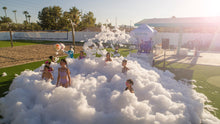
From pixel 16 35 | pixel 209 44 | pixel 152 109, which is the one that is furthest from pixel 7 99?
pixel 16 35

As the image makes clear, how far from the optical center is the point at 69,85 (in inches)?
219

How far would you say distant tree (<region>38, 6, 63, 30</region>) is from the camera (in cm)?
5269

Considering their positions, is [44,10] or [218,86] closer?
[218,86]

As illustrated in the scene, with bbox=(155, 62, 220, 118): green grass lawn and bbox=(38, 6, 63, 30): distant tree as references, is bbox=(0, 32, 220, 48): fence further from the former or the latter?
bbox=(38, 6, 63, 30): distant tree

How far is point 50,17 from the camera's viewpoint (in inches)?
2071

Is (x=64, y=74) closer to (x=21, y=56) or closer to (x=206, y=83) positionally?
(x=206, y=83)

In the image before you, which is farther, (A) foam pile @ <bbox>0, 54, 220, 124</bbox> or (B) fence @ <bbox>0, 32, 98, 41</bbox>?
(B) fence @ <bbox>0, 32, 98, 41</bbox>

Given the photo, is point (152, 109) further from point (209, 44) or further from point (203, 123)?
point (209, 44)

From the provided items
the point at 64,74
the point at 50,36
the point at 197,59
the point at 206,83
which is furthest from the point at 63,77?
the point at 50,36

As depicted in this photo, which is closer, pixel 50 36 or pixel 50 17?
pixel 50 36

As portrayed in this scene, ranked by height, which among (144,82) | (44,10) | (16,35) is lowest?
(144,82)

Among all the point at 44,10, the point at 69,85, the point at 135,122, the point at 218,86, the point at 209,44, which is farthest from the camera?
the point at 44,10

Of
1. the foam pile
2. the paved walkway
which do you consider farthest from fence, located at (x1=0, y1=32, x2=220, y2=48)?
the foam pile

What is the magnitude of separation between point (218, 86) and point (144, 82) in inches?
162
